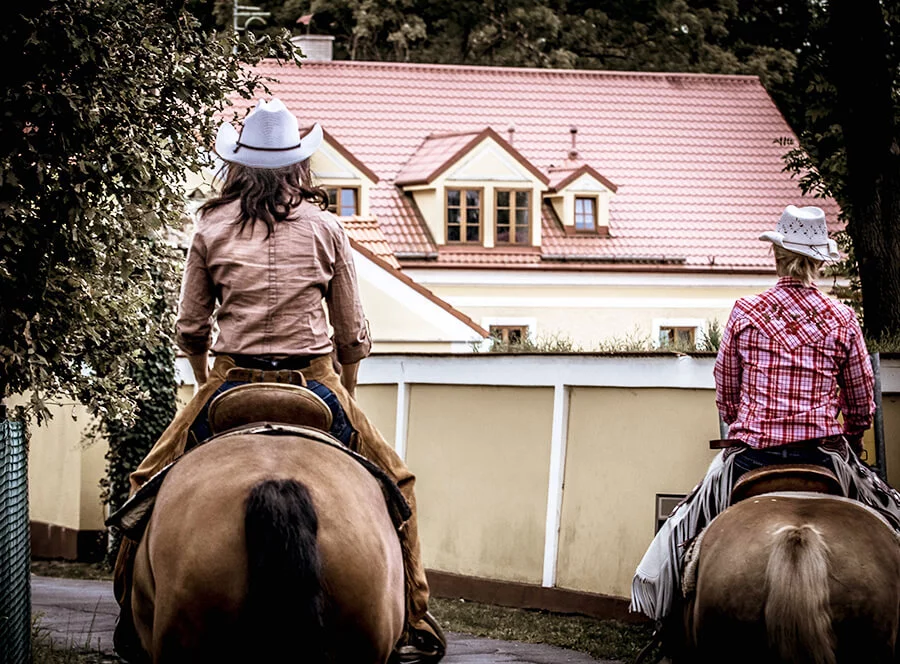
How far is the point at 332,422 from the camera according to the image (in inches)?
245

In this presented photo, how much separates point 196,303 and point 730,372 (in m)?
2.27

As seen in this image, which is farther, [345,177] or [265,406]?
[345,177]

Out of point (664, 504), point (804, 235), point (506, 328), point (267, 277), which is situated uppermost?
point (804, 235)

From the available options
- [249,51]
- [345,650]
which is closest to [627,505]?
[249,51]

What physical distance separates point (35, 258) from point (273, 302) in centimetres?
353

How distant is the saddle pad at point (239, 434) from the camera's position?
5.73 metres

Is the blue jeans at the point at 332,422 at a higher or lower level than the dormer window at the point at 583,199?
lower

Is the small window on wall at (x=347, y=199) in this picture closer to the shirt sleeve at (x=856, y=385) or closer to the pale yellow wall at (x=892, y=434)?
the pale yellow wall at (x=892, y=434)

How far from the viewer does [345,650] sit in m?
5.27

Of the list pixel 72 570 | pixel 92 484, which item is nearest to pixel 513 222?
pixel 92 484

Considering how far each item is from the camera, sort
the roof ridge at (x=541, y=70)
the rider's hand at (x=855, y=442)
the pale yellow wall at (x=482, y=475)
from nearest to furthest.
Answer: the rider's hand at (x=855, y=442) < the pale yellow wall at (x=482, y=475) < the roof ridge at (x=541, y=70)

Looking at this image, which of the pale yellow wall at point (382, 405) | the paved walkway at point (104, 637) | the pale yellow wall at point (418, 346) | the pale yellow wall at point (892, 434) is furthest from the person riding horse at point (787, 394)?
the pale yellow wall at point (418, 346)

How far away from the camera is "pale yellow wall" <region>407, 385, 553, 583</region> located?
13156 millimetres

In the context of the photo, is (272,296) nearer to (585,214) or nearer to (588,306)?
(588,306)
